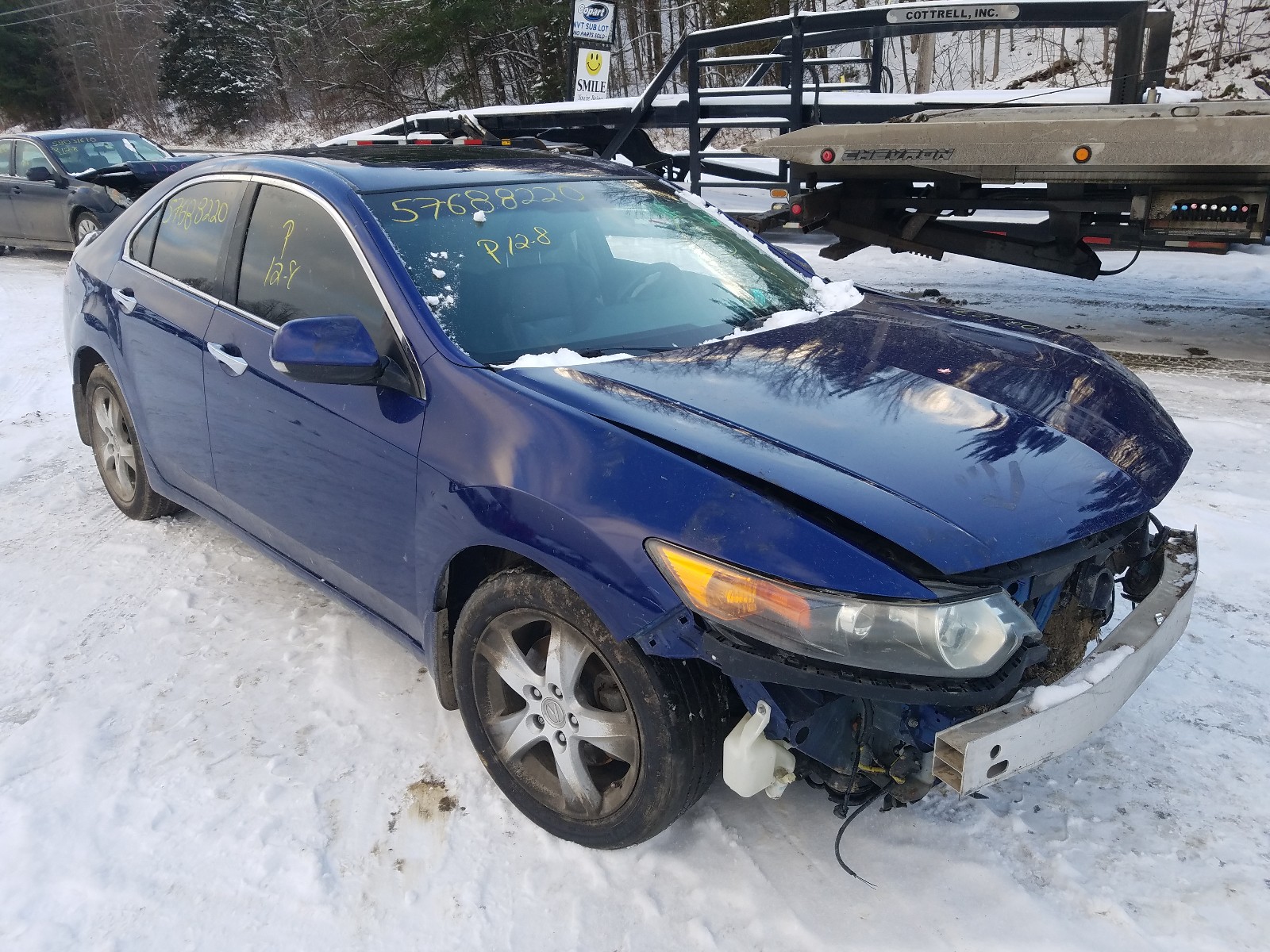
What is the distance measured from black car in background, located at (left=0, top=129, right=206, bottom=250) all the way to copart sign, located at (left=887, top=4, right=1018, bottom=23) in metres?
7.96

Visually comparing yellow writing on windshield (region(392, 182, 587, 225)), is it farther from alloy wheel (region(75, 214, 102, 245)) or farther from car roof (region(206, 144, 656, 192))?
alloy wheel (region(75, 214, 102, 245))

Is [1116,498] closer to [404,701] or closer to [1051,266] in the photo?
[404,701]

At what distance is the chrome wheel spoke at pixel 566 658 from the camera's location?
225cm

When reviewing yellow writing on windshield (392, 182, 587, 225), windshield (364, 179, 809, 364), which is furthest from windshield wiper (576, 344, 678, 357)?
yellow writing on windshield (392, 182, 587, 225)

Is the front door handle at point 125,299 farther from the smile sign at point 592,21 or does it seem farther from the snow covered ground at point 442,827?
the smile sign at point 592,21

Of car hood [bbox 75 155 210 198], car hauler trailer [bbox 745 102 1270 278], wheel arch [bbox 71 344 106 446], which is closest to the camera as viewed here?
wheel arch [bbox 71 344 106 446]

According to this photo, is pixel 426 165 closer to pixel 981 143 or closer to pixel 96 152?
pixel 981 143

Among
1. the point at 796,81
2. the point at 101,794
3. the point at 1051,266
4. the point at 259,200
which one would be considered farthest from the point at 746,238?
the point at 796,81

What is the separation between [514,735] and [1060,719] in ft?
4.25

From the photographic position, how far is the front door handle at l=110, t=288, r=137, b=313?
3.83 m

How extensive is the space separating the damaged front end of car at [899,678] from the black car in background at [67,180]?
11.3 meters

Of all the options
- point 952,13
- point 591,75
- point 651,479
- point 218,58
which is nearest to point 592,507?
Result: point 651,479

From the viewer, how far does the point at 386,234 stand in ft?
9.28

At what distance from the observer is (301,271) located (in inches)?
120
